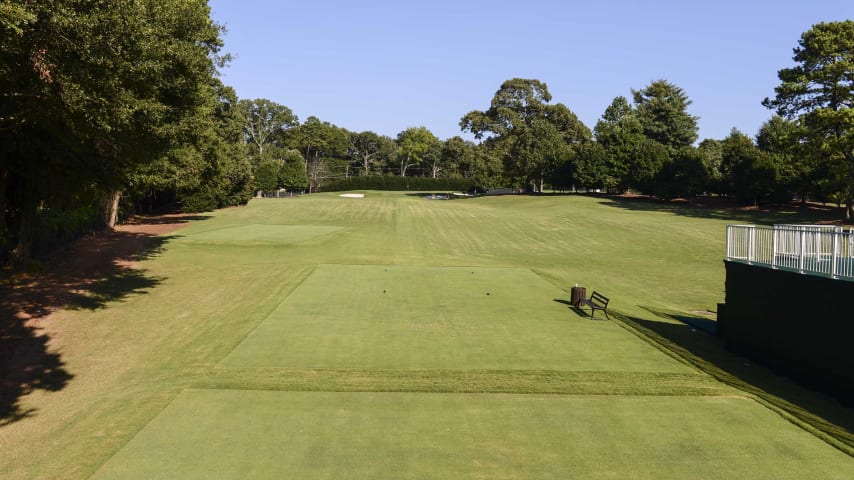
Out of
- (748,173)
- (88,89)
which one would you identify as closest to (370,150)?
(748,173)

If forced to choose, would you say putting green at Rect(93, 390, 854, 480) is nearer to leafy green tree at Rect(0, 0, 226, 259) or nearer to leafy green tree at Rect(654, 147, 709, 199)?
leafy green tree at Rect(0, 0, 226, 259)

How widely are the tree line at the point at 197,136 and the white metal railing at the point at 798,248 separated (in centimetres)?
1753

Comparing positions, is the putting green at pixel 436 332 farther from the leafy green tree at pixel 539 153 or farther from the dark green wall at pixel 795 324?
the leafy green tree at pixel 539 153

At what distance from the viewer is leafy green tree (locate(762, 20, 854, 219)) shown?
46.3 meters

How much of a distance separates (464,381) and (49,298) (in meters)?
15.7

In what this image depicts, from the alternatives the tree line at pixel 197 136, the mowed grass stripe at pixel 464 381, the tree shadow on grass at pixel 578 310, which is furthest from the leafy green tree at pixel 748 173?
the mowed grass stripe at pixel 464 381

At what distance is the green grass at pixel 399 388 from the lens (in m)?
8.84

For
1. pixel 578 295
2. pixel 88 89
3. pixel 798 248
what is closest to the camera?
pixel 798 248

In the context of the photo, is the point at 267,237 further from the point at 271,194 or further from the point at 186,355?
the point at 271,194

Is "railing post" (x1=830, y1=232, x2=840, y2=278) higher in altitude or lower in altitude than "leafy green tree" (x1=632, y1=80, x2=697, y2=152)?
lower

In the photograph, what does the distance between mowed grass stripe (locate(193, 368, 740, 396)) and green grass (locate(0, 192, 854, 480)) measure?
6 cm

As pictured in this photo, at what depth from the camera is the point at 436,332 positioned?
16.9 metres

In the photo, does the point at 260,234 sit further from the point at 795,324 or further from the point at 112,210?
the point at 795,324

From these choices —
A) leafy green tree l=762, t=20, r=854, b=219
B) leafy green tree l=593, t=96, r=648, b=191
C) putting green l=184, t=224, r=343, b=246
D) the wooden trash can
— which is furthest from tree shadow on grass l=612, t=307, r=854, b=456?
leafy green tree l=593, t=96, r=648, b=191
